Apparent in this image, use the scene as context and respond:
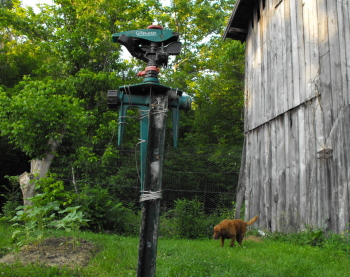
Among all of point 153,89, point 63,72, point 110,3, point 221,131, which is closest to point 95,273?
point 153,89

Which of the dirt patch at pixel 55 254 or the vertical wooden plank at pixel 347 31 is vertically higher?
the vertical wooden plank at pixel 347 31

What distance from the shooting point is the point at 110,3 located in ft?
55.3

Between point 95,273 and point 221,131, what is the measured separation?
654 inches

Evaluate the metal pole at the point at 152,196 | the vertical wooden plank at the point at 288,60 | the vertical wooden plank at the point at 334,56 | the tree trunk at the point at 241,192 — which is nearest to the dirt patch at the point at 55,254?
the metal pole at the point at 152,196

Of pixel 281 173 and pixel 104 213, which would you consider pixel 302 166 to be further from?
pixel 104 213

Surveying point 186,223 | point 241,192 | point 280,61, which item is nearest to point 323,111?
point 280,61

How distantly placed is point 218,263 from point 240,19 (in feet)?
29.5

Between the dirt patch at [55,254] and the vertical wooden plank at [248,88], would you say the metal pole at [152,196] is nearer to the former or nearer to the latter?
the dirt patch at [55,254]

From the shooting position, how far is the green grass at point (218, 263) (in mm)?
4777

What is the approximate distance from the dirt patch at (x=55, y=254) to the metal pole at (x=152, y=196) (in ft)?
7.81

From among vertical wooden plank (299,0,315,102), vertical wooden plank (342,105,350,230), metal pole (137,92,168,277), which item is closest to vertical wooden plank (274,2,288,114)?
vertical wooden plank (299,0,315,102)

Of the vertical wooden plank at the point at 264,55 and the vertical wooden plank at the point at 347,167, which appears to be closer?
the vertical wooden plank at the point at 347,167

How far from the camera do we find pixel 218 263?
17.8ft

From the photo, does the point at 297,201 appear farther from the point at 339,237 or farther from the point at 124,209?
the point at 124,209
